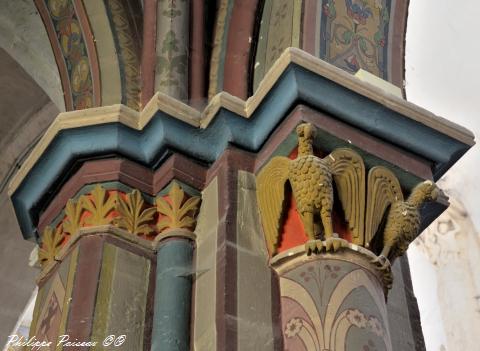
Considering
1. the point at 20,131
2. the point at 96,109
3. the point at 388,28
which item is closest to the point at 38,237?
the point at 96,109

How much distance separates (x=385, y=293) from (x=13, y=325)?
287 cm

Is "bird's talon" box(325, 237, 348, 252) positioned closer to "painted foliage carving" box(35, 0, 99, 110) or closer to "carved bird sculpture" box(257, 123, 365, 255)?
"carved bird sculpture" box(257, 123, 365, 255)

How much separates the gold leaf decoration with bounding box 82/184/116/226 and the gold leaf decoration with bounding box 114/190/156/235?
0.08 ft

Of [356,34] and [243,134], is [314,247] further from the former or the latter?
[356,34]

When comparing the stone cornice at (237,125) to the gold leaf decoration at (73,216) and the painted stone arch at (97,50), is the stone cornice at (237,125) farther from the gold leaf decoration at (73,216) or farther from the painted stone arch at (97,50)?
the painted stone arch at (97,50)

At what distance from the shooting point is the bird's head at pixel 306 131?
2385 millimetres

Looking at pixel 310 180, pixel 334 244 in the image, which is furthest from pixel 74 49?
pixel 334 244

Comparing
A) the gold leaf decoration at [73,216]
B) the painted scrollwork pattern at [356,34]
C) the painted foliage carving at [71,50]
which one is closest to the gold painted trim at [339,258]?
the gold leaf decoration at [73,216]

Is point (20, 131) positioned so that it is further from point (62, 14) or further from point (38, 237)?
point (38, 237)

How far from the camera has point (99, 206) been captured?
250 cm

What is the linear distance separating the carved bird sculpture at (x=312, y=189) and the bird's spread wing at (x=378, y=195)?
0.09ft

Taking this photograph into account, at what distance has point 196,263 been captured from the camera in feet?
7.83

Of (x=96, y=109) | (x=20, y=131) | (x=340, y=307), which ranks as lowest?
(x=340, y=307)

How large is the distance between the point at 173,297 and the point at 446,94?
586 cm
